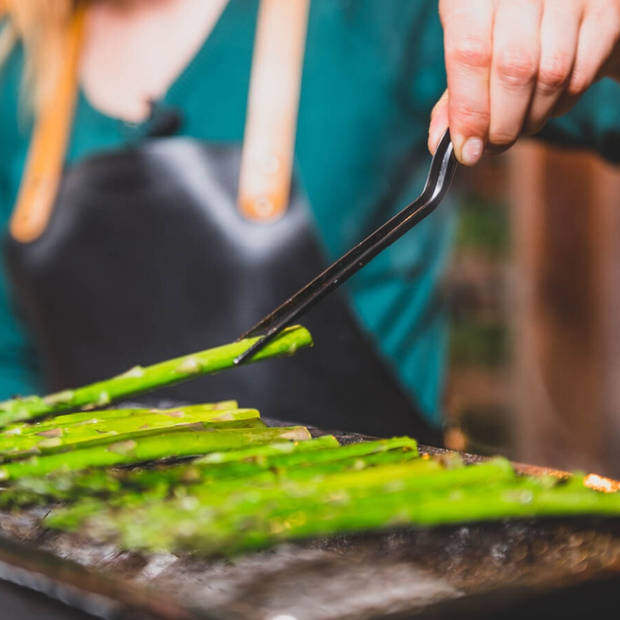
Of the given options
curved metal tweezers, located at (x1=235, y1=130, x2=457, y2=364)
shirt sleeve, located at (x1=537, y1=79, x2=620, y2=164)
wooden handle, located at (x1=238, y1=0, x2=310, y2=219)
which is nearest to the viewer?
curved metal tweezers, located at (x1=235, y1=130, x2=457, y2=364)

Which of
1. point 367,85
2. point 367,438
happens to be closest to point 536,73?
point 367,438

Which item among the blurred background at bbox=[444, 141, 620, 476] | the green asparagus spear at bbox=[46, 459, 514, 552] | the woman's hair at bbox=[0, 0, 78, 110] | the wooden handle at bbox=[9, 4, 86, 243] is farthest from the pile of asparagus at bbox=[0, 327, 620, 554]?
the blurred background at bbox=[444, 141, 620, 476]

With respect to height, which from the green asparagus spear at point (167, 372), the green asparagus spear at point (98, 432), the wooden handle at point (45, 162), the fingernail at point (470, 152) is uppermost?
the wooden handle at point (45, 162)

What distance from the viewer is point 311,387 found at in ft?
6.34

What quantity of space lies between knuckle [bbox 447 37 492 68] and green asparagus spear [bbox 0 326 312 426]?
39cm

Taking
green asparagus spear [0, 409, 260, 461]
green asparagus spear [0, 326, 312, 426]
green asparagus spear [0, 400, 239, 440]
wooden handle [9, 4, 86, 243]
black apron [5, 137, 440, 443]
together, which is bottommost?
green asparagus spear [0, 409, 260, 461]

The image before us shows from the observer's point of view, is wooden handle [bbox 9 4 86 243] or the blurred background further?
the blurred background

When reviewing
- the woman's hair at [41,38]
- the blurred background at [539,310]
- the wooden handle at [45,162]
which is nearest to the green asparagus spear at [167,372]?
the wooden handle at [45,162]

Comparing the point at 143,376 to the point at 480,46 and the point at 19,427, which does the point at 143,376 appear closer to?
the point at 19,427

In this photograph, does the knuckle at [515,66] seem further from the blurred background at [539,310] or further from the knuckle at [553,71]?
the blurred background at [539,310]

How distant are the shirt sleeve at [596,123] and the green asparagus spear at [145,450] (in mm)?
1052

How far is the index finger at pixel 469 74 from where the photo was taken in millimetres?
996

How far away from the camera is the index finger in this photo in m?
1.00

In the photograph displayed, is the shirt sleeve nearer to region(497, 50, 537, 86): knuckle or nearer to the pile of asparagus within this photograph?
region(497, 50, 537, 86): knuckle
